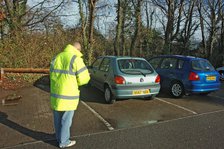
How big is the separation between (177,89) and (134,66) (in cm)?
217

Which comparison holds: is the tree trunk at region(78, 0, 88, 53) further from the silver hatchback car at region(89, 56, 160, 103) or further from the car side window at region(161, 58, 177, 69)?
the silver hatchback car at region(89, 56, 160, 103)

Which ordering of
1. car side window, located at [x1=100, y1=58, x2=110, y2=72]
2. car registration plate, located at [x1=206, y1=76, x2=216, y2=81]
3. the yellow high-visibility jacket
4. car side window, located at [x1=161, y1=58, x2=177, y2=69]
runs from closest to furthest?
the yellow high-visibility jacket, car side window, located at [x1=100, y1=58, x2=110, y2=72], car registration plate, located at [x1=206, y1=76, x2=216, y2=81], car side window, located at [x1=161, y1=58, x2=177, y2=69]

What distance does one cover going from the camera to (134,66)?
7.18 meters

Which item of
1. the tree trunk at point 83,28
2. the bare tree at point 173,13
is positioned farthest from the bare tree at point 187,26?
the tree trunk at point 83,28

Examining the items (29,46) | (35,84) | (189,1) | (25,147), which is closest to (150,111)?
(25,147)

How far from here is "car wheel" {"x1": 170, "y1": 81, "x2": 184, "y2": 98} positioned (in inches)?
318

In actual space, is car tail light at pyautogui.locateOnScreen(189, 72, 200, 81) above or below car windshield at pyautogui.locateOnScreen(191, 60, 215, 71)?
below

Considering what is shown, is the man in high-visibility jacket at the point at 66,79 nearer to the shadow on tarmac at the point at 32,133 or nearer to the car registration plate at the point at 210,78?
the shadow on tarmac at the point at 32,133

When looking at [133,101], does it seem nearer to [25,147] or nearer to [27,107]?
[27,107]

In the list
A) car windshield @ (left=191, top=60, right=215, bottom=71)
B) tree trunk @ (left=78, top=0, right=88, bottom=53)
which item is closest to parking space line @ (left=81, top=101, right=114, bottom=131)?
car windshield @ (left=191, top=60, right=215, bottom=71)

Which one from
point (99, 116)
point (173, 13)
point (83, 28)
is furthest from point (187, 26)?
point (99, 116)

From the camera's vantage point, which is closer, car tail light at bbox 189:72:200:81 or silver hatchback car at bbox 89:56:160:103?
silver hatchback car at bbox 89:56:160:103

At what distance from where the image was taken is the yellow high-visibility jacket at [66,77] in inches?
148

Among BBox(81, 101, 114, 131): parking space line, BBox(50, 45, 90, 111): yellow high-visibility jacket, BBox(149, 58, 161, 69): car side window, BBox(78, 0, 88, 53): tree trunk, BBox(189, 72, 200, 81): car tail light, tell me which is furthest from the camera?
BBox(78, 0, 88, 53): tree trunk
